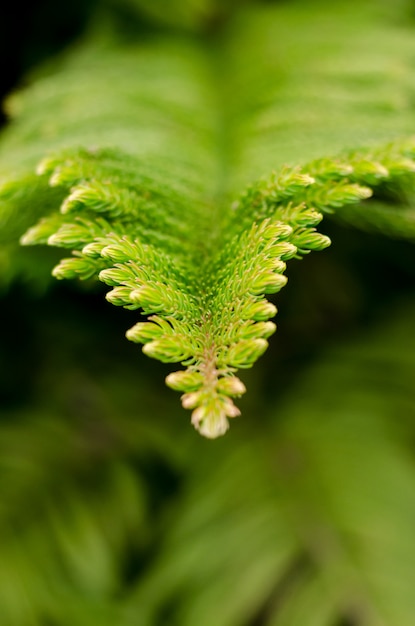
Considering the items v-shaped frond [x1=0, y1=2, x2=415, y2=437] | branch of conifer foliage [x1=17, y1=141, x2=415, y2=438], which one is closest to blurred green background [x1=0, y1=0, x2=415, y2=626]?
v-shaped frond [x1=0, y1=2, x2=415, y2=437]

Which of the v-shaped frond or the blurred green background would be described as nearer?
the v-shaped frond

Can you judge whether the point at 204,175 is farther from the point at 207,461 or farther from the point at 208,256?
the point at 207,461

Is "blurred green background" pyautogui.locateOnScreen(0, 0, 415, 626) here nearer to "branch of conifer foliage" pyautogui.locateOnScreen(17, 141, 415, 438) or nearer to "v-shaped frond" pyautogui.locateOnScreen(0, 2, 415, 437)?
"v-shaped frond" pyautogui.locateOnScreen(0, 2, 415, 437)

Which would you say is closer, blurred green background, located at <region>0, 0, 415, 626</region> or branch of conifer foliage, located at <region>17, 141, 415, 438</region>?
branch of conifer foliage, located at <region>17, 141, 415, 438</region>

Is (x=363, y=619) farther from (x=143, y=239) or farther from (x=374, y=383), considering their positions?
(x=143, y=239)

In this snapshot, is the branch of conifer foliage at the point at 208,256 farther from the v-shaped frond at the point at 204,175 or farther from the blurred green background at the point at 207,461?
the blurred green background at the point at 207,461

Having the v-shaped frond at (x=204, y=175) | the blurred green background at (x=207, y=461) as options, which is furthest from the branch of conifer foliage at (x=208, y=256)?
the blurred green background at (x=207, y=461)

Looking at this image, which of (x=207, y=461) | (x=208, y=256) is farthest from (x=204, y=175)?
(x=207, y=461)
